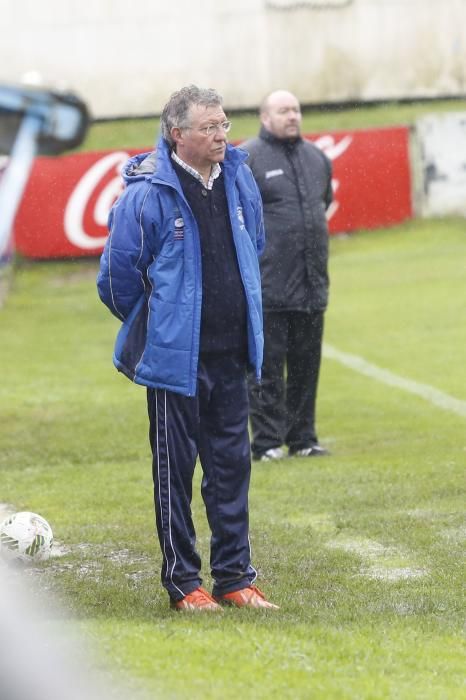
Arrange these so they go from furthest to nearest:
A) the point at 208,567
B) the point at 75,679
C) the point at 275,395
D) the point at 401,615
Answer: the point at 275,395 → the point at 208,567 → the point at 401,615 → the point at 75,679

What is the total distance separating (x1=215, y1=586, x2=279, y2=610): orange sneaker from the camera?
238 inches

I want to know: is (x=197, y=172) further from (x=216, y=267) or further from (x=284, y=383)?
(x=284, y=383)

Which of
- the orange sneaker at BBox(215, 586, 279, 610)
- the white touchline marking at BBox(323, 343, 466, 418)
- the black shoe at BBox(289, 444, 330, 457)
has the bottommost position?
the white touchline marking at BBox(323, 343, 466, 418)

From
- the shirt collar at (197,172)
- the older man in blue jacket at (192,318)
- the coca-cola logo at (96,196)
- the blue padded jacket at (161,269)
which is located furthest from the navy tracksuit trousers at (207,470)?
the coca-cola logo at (96,196)

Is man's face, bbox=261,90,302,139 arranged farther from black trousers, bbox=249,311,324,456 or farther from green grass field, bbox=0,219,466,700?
green grass field, bbox=0,219,466,700

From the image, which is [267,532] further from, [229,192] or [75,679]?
[75,679]

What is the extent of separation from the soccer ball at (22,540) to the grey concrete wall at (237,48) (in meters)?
26.6

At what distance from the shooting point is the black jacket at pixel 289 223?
31.5 ft

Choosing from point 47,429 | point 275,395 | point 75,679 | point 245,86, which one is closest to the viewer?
point 75,679

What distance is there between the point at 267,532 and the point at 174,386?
2.03m

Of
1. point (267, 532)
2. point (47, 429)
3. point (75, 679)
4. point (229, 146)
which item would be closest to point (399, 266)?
point (47, 429)

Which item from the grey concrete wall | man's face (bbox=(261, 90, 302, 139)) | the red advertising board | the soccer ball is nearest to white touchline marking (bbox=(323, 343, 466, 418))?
man's face (bbox=(261, 90, 302, 139))

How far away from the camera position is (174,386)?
590 centimetres

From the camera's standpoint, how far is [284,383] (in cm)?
994
